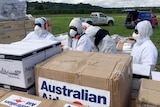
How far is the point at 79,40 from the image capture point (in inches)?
140

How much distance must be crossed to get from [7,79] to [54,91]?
348 mm

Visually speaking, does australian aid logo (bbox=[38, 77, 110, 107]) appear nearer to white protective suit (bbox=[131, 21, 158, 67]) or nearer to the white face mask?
white protective suit (bbox=[131, 21, 158, 67])

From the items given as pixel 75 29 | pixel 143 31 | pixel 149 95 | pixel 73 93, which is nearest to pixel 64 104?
pixel 73 93

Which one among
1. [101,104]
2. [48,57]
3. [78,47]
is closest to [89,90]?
[101,104]

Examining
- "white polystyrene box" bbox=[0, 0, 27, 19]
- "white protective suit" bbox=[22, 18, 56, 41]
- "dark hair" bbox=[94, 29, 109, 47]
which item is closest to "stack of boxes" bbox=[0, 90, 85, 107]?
"dark hair" bbox=[94, 29, 109, 47]

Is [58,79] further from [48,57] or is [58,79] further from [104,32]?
[104,32]

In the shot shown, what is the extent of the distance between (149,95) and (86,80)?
1.26 feet

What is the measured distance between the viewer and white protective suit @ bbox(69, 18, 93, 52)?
11.3 feet

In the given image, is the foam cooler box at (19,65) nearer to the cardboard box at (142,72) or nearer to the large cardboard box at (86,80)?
the large cardboard box at (86,80)

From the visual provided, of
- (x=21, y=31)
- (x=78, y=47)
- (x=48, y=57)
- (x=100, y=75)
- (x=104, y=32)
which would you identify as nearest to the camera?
(x=100, y=75)

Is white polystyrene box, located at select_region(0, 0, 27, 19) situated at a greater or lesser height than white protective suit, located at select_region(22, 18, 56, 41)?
greater

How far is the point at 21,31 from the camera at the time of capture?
4723mm

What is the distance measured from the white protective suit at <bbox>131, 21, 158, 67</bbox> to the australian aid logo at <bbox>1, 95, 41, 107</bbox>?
148 centimetres

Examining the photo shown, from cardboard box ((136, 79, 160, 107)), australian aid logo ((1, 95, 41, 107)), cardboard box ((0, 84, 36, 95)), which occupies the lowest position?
australian aid logo ((1, 95, 41, 107))
